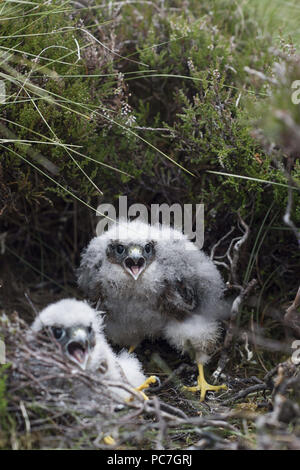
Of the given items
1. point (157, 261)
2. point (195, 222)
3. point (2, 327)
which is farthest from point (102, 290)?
point (2, 327)

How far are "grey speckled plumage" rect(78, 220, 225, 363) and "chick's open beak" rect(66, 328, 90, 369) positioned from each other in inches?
27.2

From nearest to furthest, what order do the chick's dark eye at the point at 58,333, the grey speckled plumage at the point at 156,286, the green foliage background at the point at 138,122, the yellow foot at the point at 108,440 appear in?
the yellow foot at the point at 108,440 → the chick's dark eye at the point at 58,333 → the green foliage background at the point at 138,122 → the grey speckled plumage at the point at 156,286

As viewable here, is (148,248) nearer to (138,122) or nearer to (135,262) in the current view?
(135,262)

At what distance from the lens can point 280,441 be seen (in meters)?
2.02

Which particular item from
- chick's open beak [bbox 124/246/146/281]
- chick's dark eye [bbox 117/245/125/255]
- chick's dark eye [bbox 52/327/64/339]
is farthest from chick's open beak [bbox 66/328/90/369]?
chick's dark eye [bbox 117/245/125/255]

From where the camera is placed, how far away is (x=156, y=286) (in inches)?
124

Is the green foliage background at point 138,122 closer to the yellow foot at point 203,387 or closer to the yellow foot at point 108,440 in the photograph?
the yellow foot at point 203,387

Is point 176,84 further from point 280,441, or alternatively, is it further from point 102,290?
point 280,441

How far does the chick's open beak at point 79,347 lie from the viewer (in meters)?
2.42

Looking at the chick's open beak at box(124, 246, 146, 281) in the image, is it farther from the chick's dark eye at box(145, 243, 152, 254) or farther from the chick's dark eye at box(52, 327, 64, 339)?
the chick's dark eye at box(52, 327, 64, 339)

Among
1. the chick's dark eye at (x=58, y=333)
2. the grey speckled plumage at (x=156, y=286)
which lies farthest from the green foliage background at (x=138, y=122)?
the chick's dark eye at (x=58, y=333)

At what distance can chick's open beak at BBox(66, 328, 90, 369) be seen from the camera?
7.93 ft

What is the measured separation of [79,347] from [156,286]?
0.81 meters

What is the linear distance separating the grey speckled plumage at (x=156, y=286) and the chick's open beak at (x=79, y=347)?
2.27 feet
